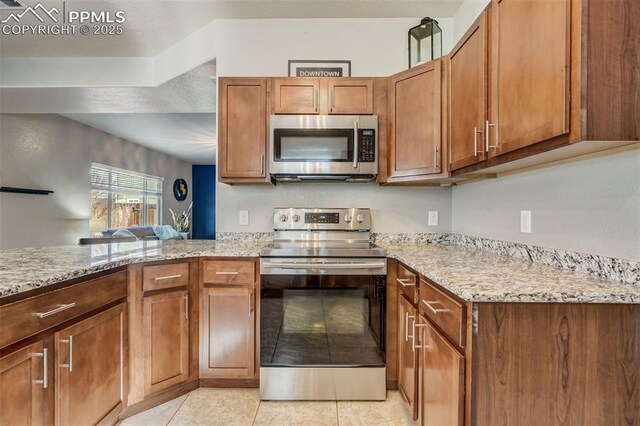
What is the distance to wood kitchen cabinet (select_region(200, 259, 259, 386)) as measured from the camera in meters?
2.02

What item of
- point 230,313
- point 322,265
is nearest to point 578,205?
point 322,265

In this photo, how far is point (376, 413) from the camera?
1876 mm

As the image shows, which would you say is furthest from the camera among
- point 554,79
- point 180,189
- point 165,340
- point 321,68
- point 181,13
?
point 180,189

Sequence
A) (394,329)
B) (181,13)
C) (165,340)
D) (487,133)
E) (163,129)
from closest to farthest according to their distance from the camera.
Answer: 1. (487,133)
2. (165,340)
3. (394,329)
4. (181,13)
5. (163,129)

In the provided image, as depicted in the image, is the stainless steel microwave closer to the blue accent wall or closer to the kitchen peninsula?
the kitchen peninsula

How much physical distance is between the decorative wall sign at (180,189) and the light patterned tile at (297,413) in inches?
282

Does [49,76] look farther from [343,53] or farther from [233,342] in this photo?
[233,342]

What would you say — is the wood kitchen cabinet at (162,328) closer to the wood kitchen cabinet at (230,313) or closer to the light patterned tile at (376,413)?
A: the wood kitchen cabinet at (230,313)

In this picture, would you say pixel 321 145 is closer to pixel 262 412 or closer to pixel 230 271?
pixel 230 271

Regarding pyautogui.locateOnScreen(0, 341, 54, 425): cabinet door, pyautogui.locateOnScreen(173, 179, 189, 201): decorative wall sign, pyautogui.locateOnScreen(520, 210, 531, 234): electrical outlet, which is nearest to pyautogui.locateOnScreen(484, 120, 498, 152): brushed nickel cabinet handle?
pyautogui.locateOnScreen(520, 210, 531, 234): electrical outlet

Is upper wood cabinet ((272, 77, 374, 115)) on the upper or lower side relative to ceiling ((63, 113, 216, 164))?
lower

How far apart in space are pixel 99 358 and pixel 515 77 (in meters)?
2.19

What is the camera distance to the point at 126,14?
A: 7.94ft

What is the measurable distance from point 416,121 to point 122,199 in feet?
19.6
